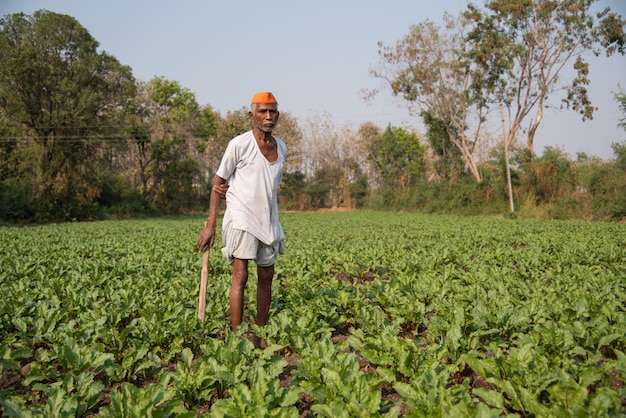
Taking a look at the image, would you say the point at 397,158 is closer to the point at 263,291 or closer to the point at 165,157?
the point at 165,157

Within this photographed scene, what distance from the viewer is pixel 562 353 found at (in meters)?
3.16

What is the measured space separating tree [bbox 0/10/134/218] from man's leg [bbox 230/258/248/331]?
978 inches

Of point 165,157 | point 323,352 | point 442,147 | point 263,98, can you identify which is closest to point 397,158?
point 442,147

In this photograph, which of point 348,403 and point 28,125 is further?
point 28,125

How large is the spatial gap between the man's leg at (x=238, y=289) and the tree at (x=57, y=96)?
24843 millimetres

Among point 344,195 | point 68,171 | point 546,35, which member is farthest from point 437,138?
point 68,171

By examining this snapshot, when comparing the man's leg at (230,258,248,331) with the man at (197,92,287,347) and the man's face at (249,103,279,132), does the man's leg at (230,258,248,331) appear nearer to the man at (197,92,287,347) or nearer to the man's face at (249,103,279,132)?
the man at (197,92,287,347)

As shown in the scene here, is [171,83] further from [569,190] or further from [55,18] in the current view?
[569,190]

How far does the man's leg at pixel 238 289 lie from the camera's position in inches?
147

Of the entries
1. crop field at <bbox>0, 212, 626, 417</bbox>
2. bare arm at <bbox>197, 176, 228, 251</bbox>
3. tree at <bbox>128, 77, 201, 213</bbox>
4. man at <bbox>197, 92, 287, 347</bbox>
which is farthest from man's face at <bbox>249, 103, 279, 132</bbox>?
tree at <bbox>128, 77, 201, 213</bbox>

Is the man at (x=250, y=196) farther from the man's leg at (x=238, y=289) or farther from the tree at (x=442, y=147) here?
the tree at (x=442, y=147)

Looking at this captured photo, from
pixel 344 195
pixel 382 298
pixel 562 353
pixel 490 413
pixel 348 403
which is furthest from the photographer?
pixel 344 195

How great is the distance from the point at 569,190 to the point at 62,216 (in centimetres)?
2862

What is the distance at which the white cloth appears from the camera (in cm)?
369
